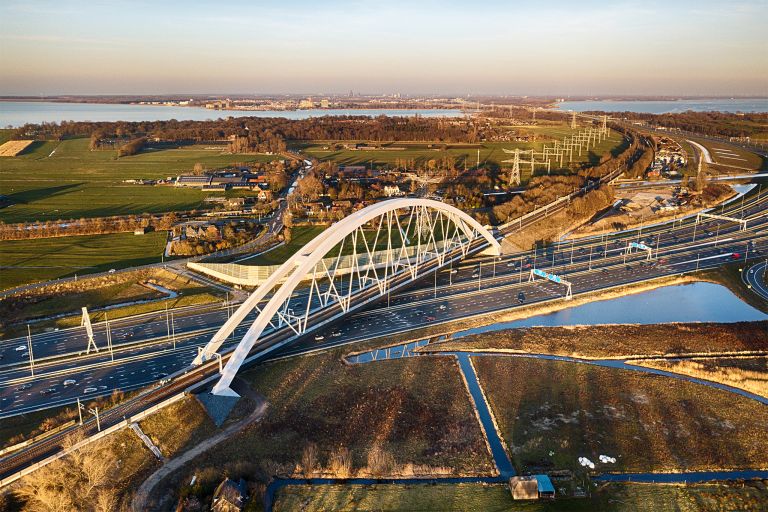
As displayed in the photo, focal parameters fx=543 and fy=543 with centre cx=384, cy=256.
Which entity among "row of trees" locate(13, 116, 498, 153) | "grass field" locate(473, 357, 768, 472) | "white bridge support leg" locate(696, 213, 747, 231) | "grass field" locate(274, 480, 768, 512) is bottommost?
"grass field" locate(274, 480, 768, 512)

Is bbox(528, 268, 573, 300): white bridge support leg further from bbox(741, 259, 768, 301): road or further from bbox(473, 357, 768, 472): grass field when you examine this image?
bbox(741, 259, 768, 301): road

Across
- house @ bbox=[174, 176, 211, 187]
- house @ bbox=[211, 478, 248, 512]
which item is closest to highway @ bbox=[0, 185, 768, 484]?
house @ bbox=[211, 478, 248, 512]

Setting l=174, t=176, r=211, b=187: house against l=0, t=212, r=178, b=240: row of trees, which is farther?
l=174, t=176, r=211, b=187: house

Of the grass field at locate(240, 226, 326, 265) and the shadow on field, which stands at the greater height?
the shadow on field

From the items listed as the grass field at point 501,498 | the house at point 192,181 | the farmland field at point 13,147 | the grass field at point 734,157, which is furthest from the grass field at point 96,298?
the grass field at point 734,157

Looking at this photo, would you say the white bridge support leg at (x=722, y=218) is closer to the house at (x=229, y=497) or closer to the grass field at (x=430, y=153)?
the grass field at (x=430, y=153)

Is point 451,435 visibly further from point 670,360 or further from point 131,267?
point 131,267
